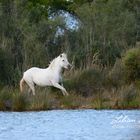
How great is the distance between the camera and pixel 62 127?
1881 cm

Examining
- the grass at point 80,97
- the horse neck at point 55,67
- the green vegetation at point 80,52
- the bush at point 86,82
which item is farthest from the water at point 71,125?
the horse neck at point 55,67

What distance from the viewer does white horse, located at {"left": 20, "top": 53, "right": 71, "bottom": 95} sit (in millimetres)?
28594

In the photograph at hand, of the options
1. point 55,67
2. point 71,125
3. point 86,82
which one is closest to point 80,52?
point 55,67


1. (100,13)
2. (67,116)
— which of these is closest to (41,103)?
(67,116)

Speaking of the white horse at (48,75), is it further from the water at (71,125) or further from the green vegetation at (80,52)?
the water at (71,125)

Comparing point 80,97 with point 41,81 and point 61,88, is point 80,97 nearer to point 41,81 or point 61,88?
point 61,88

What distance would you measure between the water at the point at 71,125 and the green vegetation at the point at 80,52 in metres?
1.76

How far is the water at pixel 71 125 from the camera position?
1670 cm

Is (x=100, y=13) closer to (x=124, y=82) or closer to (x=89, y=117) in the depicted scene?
(x=124, y=82)

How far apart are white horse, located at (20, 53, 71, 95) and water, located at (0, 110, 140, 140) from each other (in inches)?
185

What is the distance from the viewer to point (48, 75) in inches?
1134

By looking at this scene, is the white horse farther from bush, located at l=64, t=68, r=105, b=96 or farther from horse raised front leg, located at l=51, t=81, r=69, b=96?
bush, located at l=64, t=68, r=105, b=96

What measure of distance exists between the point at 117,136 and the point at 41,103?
29.0 feet

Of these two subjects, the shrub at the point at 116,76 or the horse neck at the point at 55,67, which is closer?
the horse neck at the point at 55,67
